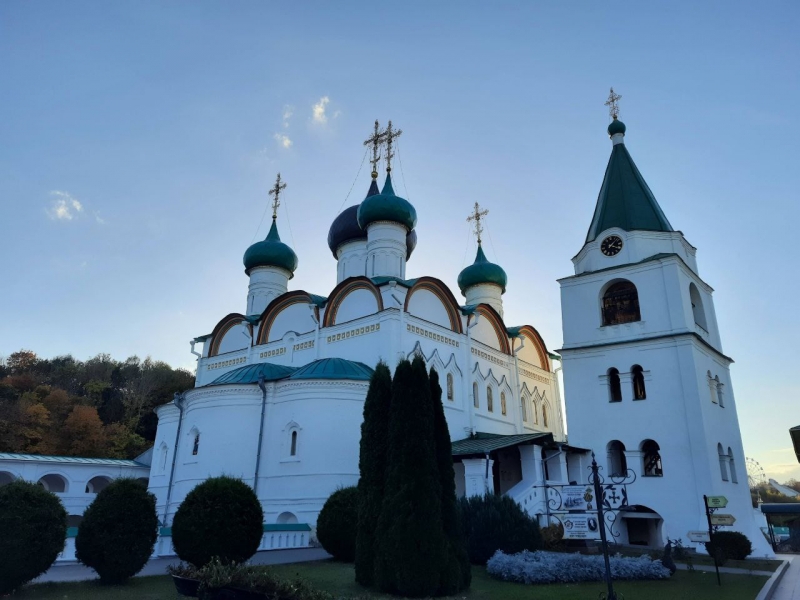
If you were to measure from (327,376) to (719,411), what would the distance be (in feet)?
33.9

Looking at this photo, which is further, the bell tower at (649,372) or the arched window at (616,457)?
the arched window at (616,457)

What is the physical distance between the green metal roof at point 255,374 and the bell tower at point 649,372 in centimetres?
812

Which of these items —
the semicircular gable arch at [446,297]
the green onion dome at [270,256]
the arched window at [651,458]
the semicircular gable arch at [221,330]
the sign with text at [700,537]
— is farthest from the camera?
the green onion dome at [270,256]

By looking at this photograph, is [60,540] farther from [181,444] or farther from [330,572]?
[181,444]

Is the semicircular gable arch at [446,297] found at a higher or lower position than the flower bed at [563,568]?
higher

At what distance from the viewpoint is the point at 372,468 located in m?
7.98

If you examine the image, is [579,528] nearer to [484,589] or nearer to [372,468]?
[484,589]

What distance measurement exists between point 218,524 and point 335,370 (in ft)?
26.8

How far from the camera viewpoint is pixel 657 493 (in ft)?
46.4

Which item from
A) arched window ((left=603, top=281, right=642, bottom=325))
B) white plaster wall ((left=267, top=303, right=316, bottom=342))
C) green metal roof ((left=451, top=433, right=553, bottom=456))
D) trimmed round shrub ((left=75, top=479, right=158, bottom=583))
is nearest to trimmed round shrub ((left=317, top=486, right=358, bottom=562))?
trimmed round shrub ((left=75, top=479, right=158, bottom=583))

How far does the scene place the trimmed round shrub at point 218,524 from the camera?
27.2ft

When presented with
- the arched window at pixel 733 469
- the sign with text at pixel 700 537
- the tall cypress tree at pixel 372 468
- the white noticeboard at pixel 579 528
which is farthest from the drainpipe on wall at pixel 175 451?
the arched window at pixel 733 469

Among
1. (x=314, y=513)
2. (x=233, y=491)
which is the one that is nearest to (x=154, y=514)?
(x=233, y=491)

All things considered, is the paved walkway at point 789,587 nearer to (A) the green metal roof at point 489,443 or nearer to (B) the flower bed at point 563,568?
(B) the flower bed at point 563,568
